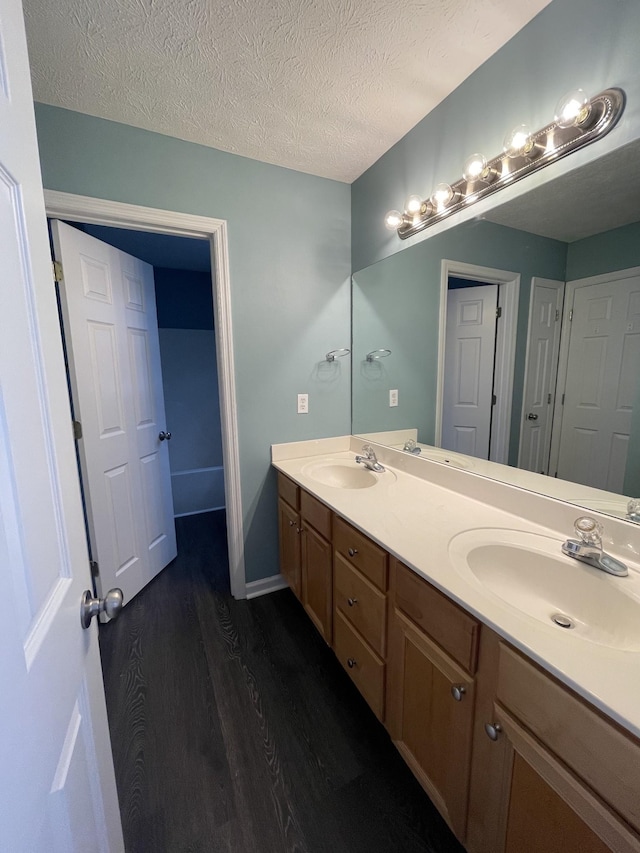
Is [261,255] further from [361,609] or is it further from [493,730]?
[493,730]

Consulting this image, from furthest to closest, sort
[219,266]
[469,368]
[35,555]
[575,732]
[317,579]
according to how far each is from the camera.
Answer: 1. [219,266]
2. [317,579]
3. [469,368]
4. [575,732]
5. [35,555]

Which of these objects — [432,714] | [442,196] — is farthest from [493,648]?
[442,196]

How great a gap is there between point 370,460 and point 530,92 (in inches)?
59.7

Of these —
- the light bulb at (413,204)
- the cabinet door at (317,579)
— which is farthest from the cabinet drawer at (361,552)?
the light bulb at (413,204)

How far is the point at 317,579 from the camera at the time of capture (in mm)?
1619

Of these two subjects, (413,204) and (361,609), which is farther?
(413,204)

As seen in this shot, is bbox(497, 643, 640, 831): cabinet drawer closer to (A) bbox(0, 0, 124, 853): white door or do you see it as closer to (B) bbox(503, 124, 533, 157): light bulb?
(A) bbox(0, 0, 124, 853): white door

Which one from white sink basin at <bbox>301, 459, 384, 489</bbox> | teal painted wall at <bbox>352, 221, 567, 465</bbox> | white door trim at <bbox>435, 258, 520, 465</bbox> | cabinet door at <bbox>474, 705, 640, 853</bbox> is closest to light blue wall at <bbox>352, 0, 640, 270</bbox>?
teal painted wall at <bbox>352, 221, 567, 465</bbox>

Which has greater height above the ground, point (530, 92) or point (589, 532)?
point (530, 92)

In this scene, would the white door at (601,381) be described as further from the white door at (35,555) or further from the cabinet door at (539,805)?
the white door at (35,555)

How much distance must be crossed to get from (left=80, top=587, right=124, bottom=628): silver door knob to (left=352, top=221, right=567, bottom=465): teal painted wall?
4.31ft

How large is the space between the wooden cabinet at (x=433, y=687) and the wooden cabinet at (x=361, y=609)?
0.05 metres

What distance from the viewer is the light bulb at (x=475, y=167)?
123 cm

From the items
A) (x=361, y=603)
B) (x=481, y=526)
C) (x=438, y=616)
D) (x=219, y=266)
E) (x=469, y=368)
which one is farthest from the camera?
(x=219, y=266)
